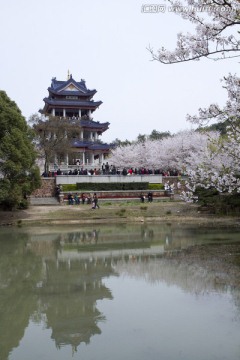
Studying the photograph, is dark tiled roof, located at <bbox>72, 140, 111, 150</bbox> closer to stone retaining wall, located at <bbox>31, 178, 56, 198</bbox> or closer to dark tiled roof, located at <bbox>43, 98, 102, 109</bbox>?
dark tiled roof, located at <bbox>43, 98, 102, 109</bbox>

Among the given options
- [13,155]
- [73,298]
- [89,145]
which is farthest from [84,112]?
[73,298]

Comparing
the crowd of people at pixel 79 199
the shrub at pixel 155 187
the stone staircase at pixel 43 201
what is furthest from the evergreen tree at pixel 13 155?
the shrub at pixel 155 187

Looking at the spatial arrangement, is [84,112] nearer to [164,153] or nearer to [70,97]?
[70,97]

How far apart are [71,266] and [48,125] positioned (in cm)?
2858

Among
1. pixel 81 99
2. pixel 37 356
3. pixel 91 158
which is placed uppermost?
pixel 81 99

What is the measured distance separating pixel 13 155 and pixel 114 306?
20.1 meters

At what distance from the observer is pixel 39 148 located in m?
43.0

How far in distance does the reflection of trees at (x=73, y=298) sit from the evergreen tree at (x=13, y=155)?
1383 centimetres

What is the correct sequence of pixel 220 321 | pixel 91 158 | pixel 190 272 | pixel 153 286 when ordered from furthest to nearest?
pixel 91 158, pixel 190 272, pixel 153 286, pixel 220 321

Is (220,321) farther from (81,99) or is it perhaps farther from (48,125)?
(81,99)

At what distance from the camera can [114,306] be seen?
1023 centimetres

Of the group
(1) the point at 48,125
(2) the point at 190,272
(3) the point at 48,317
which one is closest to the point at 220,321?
(3) the point at 48,317

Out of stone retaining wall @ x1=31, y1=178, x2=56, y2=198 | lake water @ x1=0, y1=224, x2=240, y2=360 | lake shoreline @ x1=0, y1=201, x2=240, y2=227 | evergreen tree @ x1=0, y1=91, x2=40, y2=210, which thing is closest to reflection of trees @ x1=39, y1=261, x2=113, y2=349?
lake water @ x1=0, y1=224, x2=240, y2=360

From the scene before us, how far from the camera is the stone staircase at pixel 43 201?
36.9 m
